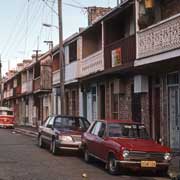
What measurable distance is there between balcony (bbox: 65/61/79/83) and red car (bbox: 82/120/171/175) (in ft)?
52.2

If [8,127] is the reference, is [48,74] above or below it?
above

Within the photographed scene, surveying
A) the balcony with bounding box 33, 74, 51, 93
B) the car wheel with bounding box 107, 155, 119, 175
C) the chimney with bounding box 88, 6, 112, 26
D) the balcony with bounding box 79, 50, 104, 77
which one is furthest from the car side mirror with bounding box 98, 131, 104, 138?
the balcony with bounding box 33, 74, 51, 93

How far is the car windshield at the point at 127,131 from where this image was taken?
15820 millimetres

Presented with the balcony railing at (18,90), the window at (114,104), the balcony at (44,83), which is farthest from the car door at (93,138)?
the balcony railing at (18,90)

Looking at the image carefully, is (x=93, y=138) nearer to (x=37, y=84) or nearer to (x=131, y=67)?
(x=131, y=67)

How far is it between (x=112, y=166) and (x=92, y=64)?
48.0 ft

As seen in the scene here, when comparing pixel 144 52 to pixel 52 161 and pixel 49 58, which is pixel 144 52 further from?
pixel 49 58

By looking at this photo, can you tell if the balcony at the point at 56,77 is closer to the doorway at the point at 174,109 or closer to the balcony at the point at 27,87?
the balcony at the point at 27,87

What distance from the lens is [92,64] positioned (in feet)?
94.5

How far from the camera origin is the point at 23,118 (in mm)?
65438

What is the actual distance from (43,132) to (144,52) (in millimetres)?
5821

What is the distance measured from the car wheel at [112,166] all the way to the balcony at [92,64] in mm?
12093

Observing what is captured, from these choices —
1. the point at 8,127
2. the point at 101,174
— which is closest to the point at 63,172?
the point at 101,174

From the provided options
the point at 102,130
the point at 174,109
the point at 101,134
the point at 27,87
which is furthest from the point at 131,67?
the point at 27,87
